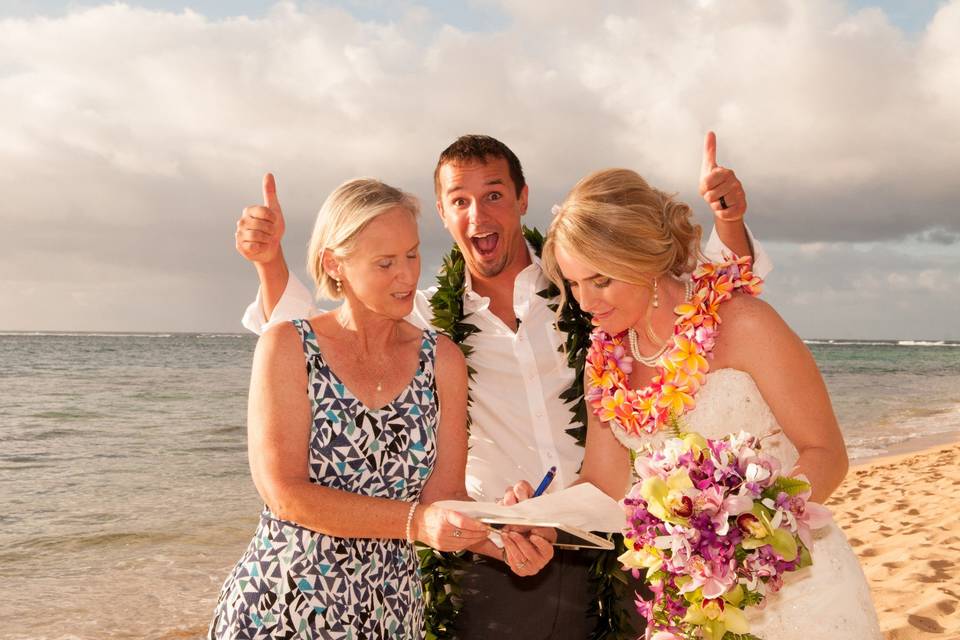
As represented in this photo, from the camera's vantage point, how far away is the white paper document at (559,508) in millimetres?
2514

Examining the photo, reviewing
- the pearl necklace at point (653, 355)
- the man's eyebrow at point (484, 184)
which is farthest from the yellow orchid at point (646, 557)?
the man's eyebrow at point (484, 184)

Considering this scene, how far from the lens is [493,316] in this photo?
13.4ft

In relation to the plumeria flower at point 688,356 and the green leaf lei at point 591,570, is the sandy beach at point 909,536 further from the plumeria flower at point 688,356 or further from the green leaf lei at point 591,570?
the plumeria flower at point 688,356

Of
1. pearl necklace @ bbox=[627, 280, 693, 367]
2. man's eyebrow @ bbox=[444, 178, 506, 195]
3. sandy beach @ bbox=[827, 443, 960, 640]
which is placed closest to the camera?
pearl necklace @ bbox=[627, 280, 693, 367]

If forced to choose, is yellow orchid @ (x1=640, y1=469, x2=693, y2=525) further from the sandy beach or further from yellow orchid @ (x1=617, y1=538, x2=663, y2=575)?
the sandy beach

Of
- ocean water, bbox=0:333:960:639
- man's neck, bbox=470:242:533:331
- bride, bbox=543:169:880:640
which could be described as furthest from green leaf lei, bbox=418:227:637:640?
ocean water, bbox=0:333:960:639

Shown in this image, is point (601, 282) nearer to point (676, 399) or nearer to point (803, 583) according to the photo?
point (676, 399)

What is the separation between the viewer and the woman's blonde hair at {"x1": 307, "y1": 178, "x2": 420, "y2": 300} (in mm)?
2775

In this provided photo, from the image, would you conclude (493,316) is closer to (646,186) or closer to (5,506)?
(646,186)

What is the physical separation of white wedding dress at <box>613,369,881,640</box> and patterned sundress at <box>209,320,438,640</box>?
1090 millimetres

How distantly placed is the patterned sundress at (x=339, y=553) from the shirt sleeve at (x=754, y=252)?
1613mm

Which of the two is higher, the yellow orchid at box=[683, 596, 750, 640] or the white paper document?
the white paper document

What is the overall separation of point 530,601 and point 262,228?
2.00 metres

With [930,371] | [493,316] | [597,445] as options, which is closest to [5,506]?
[493,316]
